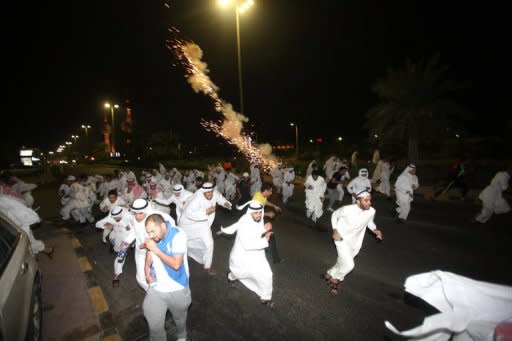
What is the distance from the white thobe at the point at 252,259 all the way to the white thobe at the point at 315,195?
4.33 metres

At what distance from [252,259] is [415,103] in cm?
1621

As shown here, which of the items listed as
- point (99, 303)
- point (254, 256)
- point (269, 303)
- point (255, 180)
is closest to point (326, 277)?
point (269, 303)

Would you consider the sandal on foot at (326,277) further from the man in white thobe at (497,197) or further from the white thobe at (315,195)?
the man in white thobe at (497,197)

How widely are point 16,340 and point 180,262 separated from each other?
5.13ft

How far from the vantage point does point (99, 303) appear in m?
4.36

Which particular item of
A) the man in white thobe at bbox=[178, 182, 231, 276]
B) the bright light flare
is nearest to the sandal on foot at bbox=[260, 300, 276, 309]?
the man in white thobe at bbox=[178, 182, 231, 276]

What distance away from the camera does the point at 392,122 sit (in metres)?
17.8

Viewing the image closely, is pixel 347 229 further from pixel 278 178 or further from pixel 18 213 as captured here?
pixel 278 178

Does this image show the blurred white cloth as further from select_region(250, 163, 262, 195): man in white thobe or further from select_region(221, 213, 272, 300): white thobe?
select_region(250, 163, 262, 195): man in white thobe

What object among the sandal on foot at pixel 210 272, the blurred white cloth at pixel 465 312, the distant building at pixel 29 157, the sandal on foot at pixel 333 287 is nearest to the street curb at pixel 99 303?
the sandal on foot at pixel 210 272

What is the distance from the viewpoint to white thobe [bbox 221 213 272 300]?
4.14 metres

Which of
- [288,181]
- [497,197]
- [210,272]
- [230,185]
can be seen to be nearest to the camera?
[210,272]

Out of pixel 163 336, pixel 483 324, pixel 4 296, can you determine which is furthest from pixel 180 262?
pixel 483 324

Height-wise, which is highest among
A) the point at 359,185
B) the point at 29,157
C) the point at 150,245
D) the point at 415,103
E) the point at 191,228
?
the point at 415,103
